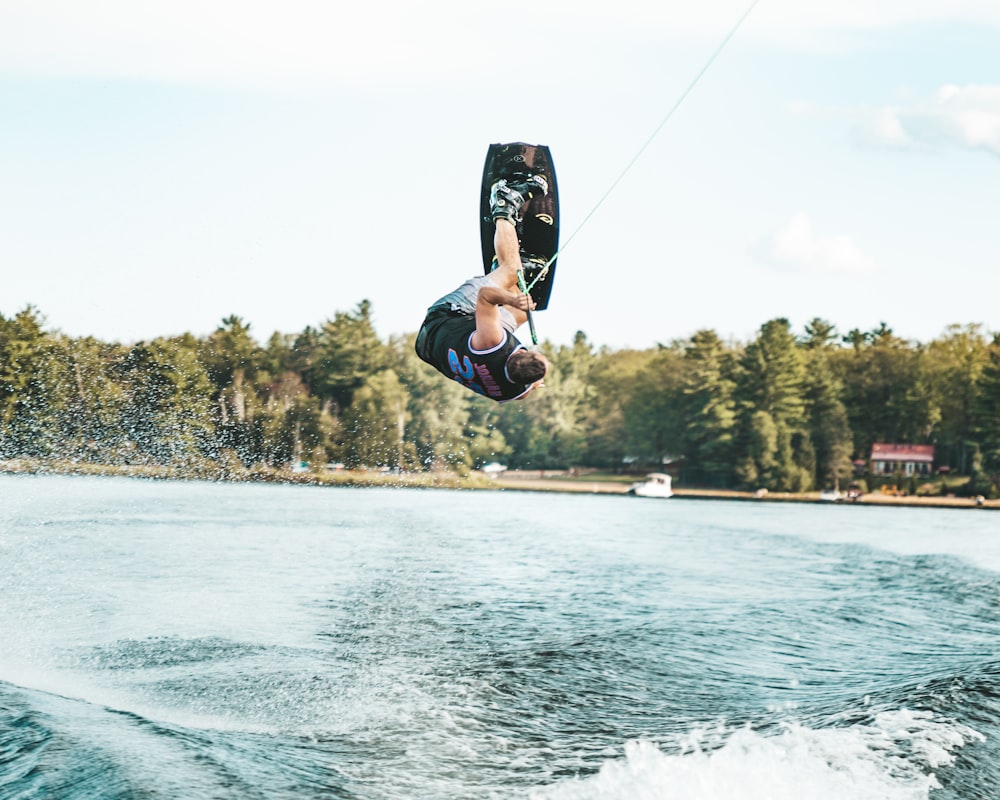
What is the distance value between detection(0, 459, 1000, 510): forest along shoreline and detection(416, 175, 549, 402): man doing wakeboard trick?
29851 millimetres

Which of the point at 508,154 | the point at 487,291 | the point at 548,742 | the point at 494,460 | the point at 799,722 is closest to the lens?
the point at 487,291

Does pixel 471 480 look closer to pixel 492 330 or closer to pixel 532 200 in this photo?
pixel 532 200

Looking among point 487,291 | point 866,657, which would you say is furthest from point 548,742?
point 866,657

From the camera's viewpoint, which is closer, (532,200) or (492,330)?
(492,330)

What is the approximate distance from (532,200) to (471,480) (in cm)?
4921

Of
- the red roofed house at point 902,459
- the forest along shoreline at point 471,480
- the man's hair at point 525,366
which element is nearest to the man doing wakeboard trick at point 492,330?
the man's hair at point 525,366

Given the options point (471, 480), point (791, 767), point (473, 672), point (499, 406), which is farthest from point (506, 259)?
point (499, 406)

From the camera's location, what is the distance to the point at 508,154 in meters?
5.76

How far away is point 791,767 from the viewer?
6.20 meters

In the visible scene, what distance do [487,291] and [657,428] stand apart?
201 ft

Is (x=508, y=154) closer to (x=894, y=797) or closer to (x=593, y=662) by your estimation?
(x=894, y=797)

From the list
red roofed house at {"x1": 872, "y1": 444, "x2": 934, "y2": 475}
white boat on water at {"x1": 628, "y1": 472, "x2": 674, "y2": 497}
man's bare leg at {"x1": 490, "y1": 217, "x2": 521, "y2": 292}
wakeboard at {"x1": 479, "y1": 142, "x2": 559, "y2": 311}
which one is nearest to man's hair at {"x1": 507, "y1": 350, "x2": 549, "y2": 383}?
man's bare leg at {"x1": 490, "y1": 217, "x2": 521, "y2": 292}

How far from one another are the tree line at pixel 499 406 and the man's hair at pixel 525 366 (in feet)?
106

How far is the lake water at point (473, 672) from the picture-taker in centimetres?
598
